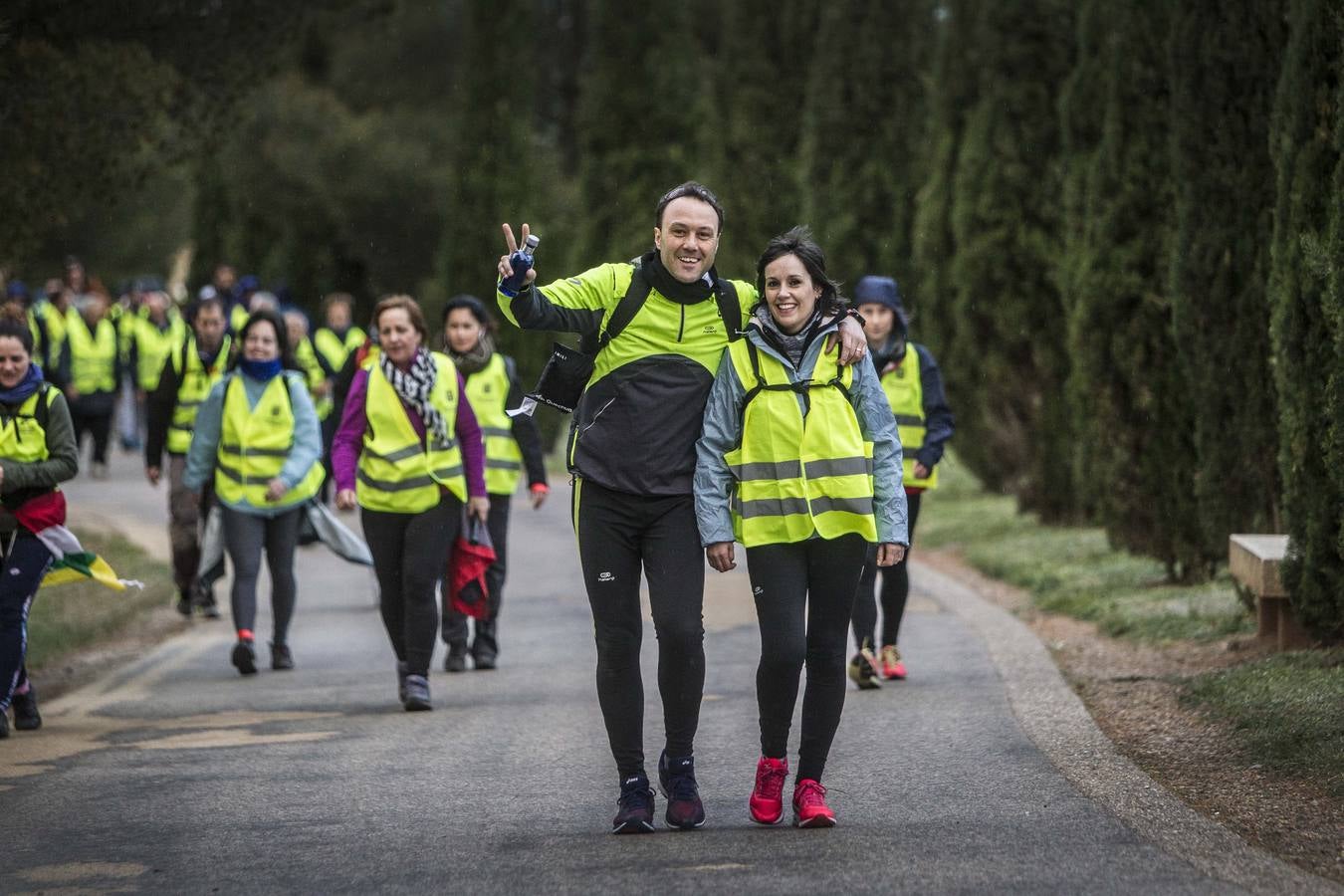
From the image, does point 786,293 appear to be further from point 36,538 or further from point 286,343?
point 286,343

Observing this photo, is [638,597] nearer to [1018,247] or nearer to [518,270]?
[518,270]

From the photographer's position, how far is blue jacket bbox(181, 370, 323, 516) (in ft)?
37.4

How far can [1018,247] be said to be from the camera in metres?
19.0

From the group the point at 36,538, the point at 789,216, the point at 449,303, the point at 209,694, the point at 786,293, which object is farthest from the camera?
the point at 789,216

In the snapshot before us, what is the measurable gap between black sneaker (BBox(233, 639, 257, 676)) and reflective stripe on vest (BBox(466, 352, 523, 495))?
1585mm

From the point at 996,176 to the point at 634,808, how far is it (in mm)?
13595

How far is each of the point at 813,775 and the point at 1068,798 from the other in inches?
36.8

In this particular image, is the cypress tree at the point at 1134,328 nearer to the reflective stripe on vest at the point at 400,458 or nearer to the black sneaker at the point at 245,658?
the reflective stripe on vest at the point at 400,458

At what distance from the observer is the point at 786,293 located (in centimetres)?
659

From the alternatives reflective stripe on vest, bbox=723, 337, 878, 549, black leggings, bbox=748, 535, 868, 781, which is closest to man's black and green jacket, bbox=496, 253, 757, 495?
reflective stripe on vest, bbox=723, 337, 878, 549

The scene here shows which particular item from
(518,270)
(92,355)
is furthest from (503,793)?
(92,355)

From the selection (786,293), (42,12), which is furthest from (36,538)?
(786,293)

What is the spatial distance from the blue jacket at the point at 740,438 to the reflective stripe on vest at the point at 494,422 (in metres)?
5.02

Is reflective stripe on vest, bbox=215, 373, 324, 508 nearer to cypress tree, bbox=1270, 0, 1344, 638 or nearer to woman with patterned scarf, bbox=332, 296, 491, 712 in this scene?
woman with patterned scarf, bbox=332, 296, 491, 712
